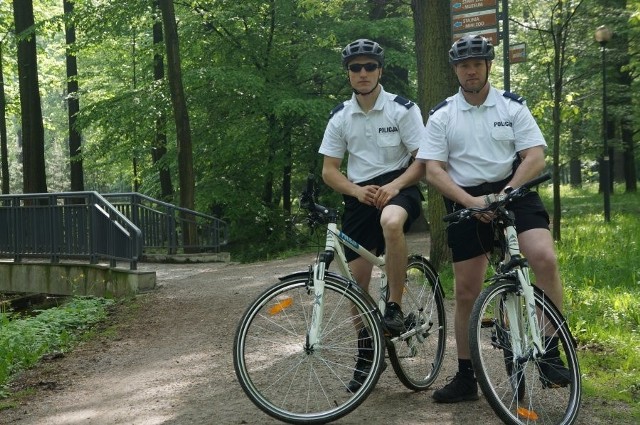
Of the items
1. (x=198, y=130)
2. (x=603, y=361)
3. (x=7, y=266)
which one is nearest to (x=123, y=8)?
(x=198, y=130)

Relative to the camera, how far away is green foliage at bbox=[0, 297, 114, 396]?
796cm

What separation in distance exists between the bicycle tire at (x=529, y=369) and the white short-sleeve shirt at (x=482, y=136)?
711mm

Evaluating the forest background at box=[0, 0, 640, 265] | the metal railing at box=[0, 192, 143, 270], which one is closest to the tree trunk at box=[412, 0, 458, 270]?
the metal railing at box=[0, 192, 143, 270]

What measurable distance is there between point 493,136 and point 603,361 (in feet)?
7.62

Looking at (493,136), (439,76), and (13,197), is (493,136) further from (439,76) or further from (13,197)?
(13,197)

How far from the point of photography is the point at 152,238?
1734 centimetres

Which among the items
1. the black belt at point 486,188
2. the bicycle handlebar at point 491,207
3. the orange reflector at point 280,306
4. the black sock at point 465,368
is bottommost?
the black sock at point 465,368

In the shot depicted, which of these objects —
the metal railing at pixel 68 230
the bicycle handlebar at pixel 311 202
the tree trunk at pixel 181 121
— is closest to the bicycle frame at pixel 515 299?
the bicycle handlebar at pixel 311 202

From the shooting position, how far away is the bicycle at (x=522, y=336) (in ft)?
14.5

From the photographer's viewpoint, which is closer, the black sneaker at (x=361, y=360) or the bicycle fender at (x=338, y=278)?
the bicycle fender at (x=338, y=278)

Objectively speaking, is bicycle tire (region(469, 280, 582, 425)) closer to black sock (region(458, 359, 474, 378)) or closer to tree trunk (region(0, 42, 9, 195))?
black sock (region(458, 359, 474, 378))

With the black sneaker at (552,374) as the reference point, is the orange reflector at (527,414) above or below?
below

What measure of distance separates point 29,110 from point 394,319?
16761 millimetres

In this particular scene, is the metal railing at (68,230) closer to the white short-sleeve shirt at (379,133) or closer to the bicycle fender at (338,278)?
the white short-sleeve shirt at (379,133)
